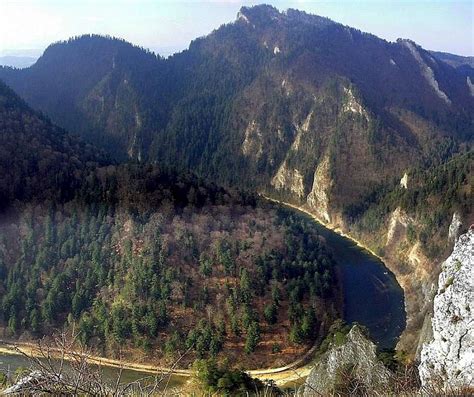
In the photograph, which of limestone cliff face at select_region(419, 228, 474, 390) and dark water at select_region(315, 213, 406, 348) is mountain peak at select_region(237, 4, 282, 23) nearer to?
dark water at select_region(315, 213, 406, 348)

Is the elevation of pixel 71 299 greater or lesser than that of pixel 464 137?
lesser

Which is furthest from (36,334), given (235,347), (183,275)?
(235,347)

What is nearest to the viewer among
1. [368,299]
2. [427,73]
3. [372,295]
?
[368,299]

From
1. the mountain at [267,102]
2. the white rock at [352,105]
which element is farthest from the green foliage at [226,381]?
the white rock at [352,105]

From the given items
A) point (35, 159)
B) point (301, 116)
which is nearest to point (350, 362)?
point (35, 159)

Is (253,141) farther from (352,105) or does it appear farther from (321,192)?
(321,192)

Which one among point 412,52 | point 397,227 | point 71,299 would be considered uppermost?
point 412,52

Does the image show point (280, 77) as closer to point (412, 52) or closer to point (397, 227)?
point (412, 52)

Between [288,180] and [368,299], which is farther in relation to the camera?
[288,180]
